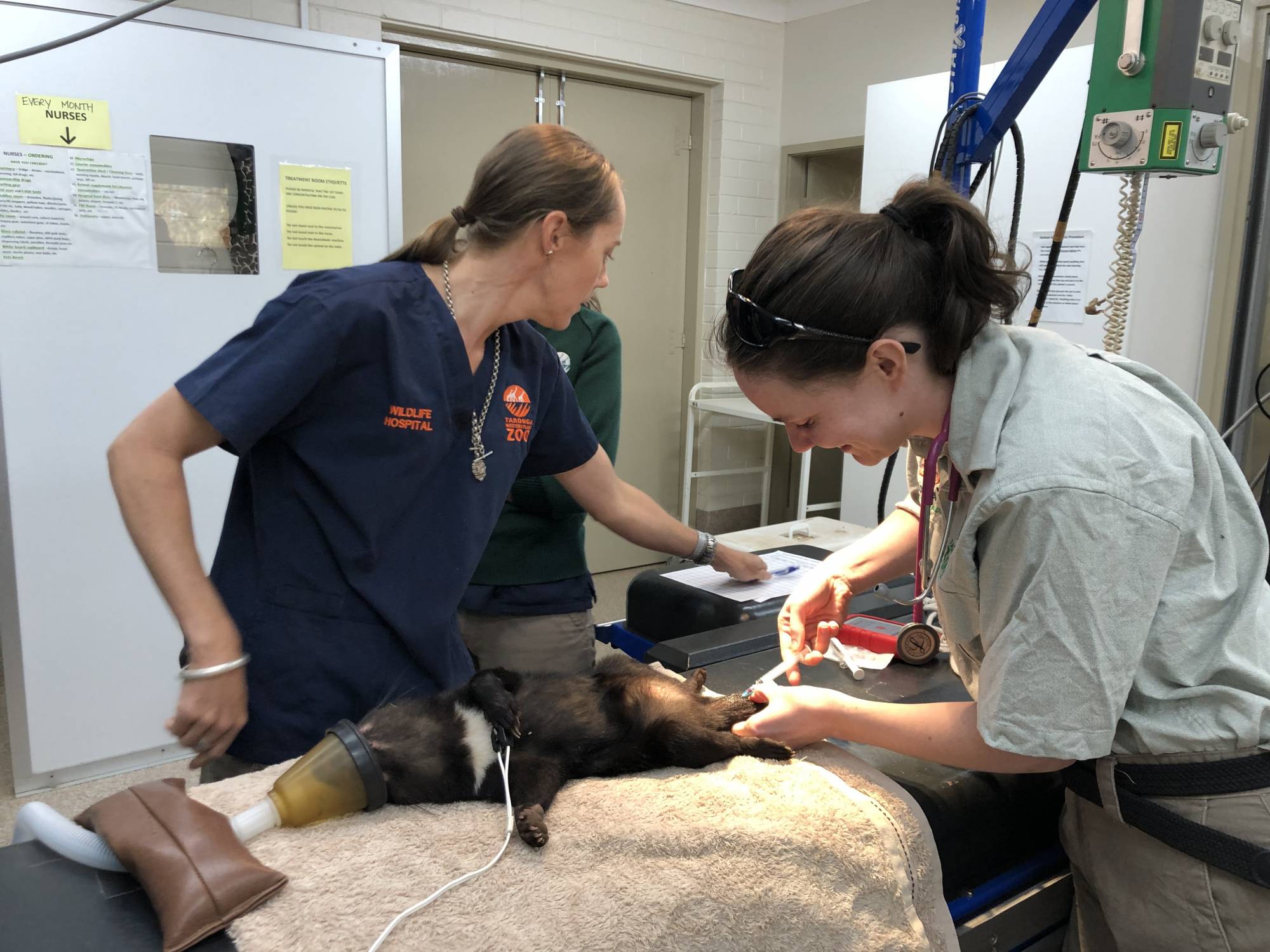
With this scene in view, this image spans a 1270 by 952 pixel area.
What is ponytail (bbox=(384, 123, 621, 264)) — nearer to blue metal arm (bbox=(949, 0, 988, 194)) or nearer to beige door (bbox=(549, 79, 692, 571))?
blue metal arm (bbox=(949, 0, 988, 194))

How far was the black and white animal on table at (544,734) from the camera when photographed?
1.00 meters

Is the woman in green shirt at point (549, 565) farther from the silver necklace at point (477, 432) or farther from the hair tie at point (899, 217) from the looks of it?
the hair tie at point (899, 217)

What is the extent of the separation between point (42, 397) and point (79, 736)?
3.13 ft

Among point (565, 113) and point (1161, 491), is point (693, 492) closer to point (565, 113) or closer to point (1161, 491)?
point (565, 113)

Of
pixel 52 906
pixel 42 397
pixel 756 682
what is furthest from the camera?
pixel 42 397

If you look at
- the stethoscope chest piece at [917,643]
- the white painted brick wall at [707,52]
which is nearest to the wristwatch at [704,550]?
the stethoscope chest piece at [917,643]

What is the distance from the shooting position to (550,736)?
1.12m

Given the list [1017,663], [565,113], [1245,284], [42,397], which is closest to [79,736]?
[42,397]

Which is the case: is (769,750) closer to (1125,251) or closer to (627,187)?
(1125,251)

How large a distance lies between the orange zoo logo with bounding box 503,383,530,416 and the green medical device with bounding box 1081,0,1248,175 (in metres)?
1.05

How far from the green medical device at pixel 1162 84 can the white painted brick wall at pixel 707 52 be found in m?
2.16

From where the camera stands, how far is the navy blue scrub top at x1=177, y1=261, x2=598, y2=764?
1204mm

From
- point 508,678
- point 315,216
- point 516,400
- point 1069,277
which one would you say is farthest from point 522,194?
point 1069,277

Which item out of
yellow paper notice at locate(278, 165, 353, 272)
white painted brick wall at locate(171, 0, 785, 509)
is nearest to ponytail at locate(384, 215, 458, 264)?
yellow paper notice at locate(278, 165, 353, 272)
